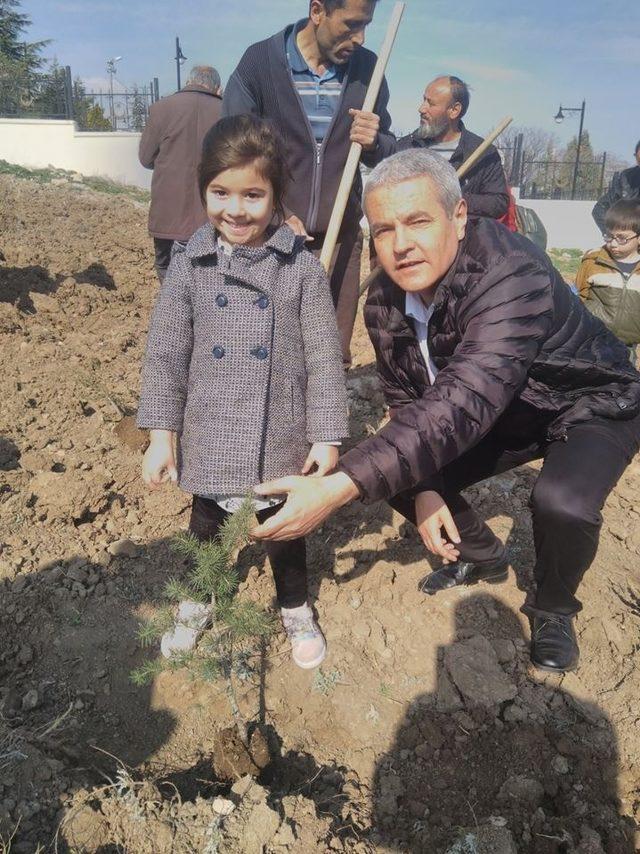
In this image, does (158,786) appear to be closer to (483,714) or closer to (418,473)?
(483,714)

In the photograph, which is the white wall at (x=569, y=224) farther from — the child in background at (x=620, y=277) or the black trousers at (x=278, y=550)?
the black trousers at (x=278, y=550)

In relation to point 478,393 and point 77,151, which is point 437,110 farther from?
point 77,151

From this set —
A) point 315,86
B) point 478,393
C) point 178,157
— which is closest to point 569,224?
point 178,157

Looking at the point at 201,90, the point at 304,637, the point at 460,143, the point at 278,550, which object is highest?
the point at 201,90

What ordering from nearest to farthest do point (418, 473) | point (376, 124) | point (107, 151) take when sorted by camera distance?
point (418, 473) < point (376, 124) < point (107, 151)

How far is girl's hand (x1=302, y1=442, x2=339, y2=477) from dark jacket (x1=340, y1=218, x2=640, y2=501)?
342mm

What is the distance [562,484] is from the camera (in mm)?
2131

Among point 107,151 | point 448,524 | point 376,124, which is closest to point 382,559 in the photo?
point 448,524

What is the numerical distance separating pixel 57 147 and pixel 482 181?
16.1 m

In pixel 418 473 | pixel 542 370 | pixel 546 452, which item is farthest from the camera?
pixel 546 452

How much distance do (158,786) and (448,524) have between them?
3.96 ft

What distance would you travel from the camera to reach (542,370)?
2.19 m

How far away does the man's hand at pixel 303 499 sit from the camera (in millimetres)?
1682

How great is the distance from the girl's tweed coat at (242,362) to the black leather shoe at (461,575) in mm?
931
